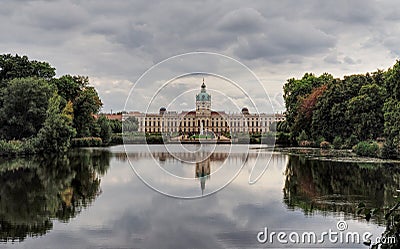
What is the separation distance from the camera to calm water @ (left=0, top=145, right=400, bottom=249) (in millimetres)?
12031

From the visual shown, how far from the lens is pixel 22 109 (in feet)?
142

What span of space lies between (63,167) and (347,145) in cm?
2670

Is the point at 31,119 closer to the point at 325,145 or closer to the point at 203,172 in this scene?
the point at 203,172

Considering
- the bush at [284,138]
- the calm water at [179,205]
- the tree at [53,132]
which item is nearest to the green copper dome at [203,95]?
the calm water at [179,205]

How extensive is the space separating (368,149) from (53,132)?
25778 millimetres

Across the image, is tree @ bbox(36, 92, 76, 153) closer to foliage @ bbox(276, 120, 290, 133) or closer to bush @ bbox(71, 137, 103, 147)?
bush @ bbox(71, 137, 103, 147)

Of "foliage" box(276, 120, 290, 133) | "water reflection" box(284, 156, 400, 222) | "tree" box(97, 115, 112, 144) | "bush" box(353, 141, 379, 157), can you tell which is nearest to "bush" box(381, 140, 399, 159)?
"bush" box(353, 141, 379, 157)

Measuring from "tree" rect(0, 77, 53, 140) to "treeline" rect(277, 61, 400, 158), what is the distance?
26849mm

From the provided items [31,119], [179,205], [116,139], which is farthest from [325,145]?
[179,205]

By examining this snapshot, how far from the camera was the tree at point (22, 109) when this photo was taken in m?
42.4

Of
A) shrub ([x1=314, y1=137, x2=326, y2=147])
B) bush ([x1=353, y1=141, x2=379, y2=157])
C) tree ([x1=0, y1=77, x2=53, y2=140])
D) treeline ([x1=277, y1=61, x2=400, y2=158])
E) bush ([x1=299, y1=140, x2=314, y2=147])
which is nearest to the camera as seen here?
treeline ([x1=277, y1=61, x2=400, y2=158])

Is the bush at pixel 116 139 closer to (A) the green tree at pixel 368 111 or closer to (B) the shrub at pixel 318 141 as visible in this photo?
(B) the shrub at pixel 318 141

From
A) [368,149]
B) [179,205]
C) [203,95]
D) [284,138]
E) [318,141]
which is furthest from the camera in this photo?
[284,138]

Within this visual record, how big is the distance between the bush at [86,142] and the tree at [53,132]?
11387mm
